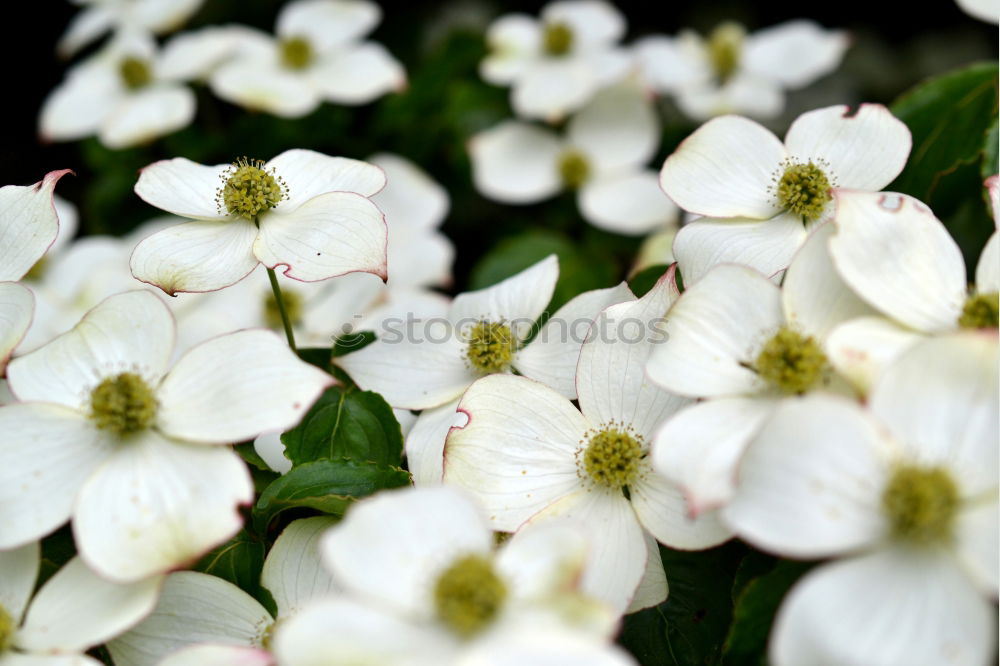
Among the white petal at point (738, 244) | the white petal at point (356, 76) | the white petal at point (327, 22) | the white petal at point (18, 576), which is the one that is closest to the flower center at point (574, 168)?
the white petal at point (356, 76)

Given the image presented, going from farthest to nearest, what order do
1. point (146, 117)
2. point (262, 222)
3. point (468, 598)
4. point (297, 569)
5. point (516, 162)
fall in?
point (516, 162) → point (146, 117) → point (262, 222) → point (297, 569) → point (468, 598)

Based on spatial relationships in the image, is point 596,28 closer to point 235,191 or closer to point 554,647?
point 235,191

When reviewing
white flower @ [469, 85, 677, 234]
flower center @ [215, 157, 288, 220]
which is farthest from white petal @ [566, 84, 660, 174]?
flower center @ [215, 157, 288, 220]

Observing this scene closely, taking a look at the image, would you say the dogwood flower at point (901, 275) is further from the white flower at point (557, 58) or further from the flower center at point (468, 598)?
the white flower at point (557, 58)

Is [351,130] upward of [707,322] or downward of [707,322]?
downward

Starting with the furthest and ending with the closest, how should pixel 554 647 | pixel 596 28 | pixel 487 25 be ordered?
1. pixel 487 25
2. pixel 596 28
3. pixel 554 647

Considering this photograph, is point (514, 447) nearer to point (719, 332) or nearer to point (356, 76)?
point (719, 332)

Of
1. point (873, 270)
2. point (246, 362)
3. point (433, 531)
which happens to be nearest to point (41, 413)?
point (246, 362)

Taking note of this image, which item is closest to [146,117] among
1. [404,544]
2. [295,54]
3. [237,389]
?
[295,54]
